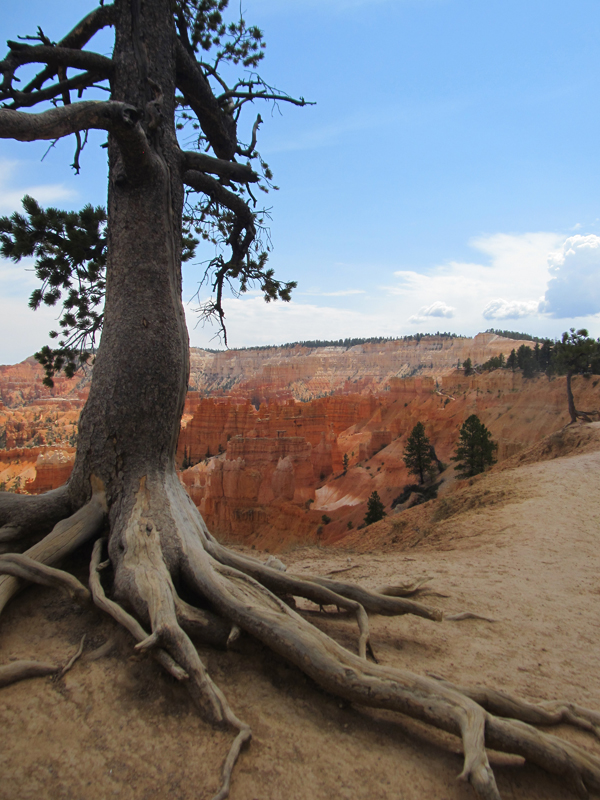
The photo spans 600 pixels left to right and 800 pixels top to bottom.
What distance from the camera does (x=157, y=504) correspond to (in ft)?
12.5

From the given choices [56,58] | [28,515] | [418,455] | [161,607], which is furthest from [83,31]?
[418,455]

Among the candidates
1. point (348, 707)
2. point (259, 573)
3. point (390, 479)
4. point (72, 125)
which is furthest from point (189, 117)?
point (390, 479)

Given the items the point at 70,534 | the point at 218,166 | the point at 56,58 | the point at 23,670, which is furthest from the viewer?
the point at 218,166

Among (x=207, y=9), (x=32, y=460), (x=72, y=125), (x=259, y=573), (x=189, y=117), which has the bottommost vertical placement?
(x=32, y=460)

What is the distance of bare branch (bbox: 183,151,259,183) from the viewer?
4715mm

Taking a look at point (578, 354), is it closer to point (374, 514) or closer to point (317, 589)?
point (374, 514)

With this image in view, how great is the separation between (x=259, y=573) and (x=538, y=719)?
2179 millimetres

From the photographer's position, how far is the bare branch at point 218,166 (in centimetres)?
471

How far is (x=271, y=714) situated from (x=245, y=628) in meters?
0.55

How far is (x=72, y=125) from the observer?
3.13 meters

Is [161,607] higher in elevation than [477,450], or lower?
higher

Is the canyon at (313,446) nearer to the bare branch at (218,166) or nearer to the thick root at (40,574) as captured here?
the bare branch at (218,166)

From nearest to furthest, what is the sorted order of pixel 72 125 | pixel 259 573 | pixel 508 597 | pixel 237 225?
pixel 72 125
pixel 259 573
pixel 508 597
pixel 237 225

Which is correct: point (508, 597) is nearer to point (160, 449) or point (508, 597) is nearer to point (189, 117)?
point (160, 449)
